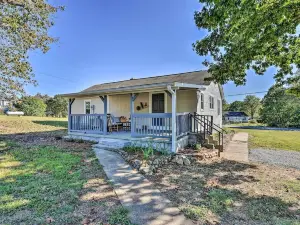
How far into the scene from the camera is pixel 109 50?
2181 cm

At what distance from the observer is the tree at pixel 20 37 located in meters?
7.25

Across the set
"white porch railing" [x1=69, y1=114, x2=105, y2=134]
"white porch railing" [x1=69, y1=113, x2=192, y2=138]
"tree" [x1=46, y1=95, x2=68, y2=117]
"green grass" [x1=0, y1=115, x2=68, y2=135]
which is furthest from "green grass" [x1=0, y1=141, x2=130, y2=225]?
"tree" [x1=46, y1=95, x2=68, y2=117]

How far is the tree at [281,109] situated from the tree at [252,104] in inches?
747

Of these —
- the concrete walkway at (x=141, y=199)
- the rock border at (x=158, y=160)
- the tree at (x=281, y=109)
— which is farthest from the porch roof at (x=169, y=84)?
the tree at (x=281, y=109)

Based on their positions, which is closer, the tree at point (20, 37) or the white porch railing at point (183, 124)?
the tree at point (20, 37)

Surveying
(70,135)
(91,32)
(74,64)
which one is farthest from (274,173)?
(74,64)

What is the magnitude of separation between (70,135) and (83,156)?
182 inches

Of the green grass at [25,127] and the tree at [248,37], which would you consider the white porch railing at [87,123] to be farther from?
the tree at [248,37]

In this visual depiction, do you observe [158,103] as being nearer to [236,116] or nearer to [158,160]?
[158,160]

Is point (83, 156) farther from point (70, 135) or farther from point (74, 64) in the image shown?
point (74, 64)

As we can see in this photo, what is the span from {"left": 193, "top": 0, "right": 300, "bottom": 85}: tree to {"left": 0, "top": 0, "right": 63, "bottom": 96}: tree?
21.1ft

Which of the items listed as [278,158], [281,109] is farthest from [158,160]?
[281,109]

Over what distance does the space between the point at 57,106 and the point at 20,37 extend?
29.3 m

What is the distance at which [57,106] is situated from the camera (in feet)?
113
